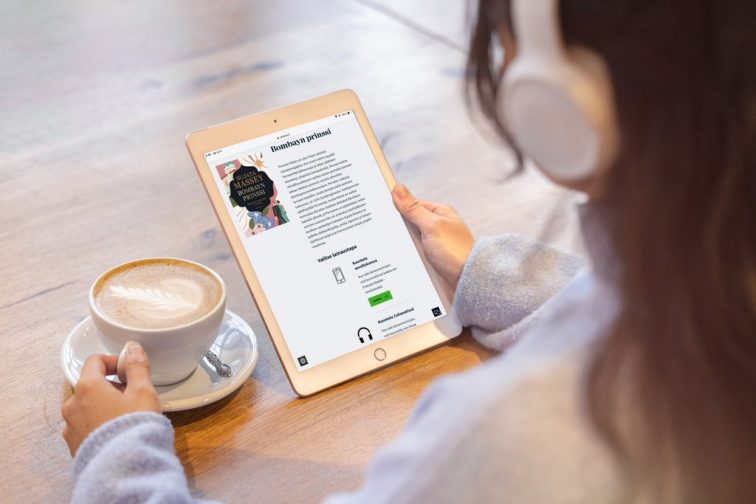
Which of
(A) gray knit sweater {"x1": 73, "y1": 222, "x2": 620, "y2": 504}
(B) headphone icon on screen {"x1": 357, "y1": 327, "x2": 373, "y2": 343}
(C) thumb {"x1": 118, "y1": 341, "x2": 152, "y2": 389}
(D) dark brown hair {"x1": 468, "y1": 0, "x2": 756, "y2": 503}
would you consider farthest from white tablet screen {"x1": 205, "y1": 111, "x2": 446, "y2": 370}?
(D) dark brown hair {"x1": 468, "y1": 0, "x2": 756, "y2": 503}

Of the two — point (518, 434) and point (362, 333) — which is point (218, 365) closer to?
point (362, 333)

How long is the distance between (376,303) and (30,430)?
1.13 ft

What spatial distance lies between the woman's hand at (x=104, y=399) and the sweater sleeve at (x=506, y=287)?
1.07 feet

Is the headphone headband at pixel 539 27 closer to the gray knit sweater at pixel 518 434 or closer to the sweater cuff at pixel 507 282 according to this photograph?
the gray knit sweater at pixel 518 434

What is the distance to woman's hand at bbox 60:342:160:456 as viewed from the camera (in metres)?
0.75

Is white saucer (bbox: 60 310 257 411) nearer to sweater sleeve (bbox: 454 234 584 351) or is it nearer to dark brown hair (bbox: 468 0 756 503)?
sweater sleeve (bbox: 454 234 584 351)

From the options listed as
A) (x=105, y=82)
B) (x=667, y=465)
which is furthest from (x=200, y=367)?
(x=105, y=82)

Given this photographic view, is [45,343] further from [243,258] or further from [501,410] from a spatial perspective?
[501,410]

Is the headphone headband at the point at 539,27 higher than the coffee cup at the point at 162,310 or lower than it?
higher

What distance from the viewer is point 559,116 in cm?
52

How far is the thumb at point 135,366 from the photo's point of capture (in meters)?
0.77

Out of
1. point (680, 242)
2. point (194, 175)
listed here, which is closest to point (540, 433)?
point (680, 242)

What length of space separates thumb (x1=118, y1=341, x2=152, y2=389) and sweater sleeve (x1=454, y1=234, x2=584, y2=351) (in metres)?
0.32

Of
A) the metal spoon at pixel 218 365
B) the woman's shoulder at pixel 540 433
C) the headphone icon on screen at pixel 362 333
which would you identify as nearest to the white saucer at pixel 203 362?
the metal spoon at pixel 218 365
